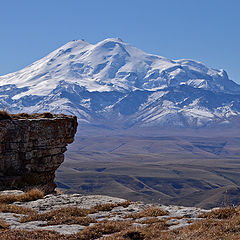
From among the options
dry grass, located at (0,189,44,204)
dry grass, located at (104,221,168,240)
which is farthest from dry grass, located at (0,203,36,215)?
dry grass, located at (104,221,168,240)

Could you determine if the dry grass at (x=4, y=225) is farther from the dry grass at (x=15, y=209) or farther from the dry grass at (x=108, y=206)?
the dry grass at (x=108, y=206)

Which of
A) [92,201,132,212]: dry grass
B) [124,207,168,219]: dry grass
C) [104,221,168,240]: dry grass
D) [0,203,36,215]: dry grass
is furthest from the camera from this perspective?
[92,201,132,212]: dry grass

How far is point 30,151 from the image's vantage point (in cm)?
Answer: 2714

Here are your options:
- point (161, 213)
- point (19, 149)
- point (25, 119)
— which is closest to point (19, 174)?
point (19, 149)

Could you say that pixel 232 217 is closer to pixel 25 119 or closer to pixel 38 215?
pixel 38 215

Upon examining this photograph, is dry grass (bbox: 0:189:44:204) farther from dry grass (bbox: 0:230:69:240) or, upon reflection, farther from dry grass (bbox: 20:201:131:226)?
dry grass (bbox: 0:230:69:240)

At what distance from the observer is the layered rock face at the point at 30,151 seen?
26016 mm

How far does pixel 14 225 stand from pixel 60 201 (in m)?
4.70

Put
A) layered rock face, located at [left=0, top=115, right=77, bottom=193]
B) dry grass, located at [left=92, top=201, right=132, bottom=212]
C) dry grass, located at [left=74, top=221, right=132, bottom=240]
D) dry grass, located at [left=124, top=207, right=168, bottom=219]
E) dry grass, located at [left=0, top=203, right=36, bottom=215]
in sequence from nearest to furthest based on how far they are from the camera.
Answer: dry grass, located at [left=74, top=221, right=132, bottom=240], dry grass, located at [left=124, top=207, right=168, bottom=219], dry grass, located at [left=0, top=203, right=36, bottom=215], dry grass, located at [left=92, top=201, right=132, bottom=212], layered rock face, located at [left=0, top=115, right=77, bottom=193]

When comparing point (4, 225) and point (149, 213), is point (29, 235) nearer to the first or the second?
point (4, 225)

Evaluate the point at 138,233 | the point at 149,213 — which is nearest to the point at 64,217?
the point at 149,213

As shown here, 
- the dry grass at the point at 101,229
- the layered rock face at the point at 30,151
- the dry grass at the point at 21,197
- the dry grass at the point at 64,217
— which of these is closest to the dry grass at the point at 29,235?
the dry grass at the point at 101,229

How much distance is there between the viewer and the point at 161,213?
1605 cm

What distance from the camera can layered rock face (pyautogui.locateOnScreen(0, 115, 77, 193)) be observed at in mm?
26016
